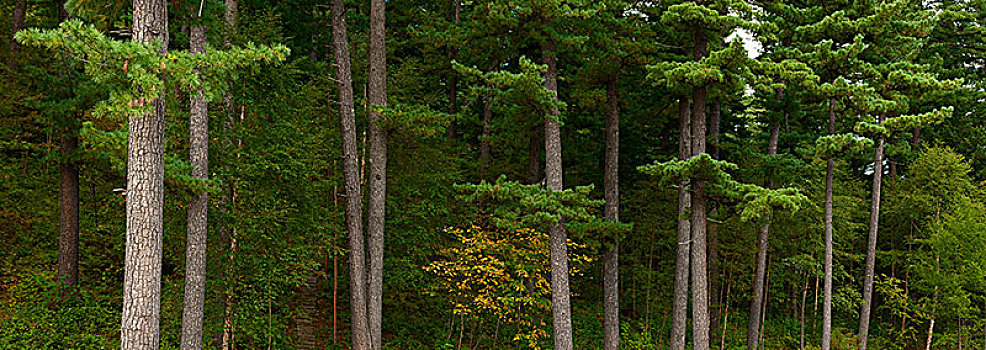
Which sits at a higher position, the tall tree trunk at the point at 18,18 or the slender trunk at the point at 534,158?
the tall tree trunk at the point at 18,18

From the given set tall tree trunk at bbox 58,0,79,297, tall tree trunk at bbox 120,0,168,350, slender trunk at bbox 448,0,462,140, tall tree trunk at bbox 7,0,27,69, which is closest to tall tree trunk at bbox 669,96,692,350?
slender trunk at bbox 448,0,462,140

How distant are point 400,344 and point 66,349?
5.36 meters

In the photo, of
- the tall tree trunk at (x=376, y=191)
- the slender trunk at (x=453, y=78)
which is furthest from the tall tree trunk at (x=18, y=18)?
the slender trunk at (x=453, y=78)

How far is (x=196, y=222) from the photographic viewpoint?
828cm

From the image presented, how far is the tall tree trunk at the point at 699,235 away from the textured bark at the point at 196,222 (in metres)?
7.40

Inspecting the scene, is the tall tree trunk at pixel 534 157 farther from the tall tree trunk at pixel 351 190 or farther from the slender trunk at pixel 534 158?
the tall tree trunk at pixel 351 190

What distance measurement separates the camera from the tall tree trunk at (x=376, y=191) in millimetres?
10648

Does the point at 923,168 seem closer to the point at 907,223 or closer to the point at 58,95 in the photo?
the point at 907,223

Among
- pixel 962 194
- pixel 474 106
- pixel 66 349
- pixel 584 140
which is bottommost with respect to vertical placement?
pixel 66 349

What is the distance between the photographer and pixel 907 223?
1869cm

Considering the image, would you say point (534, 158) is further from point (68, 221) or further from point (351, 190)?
point (68, 221)

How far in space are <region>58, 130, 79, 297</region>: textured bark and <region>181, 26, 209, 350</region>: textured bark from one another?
3523mm

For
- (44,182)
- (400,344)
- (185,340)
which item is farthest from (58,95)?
(400,344)

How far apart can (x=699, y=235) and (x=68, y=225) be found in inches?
413
